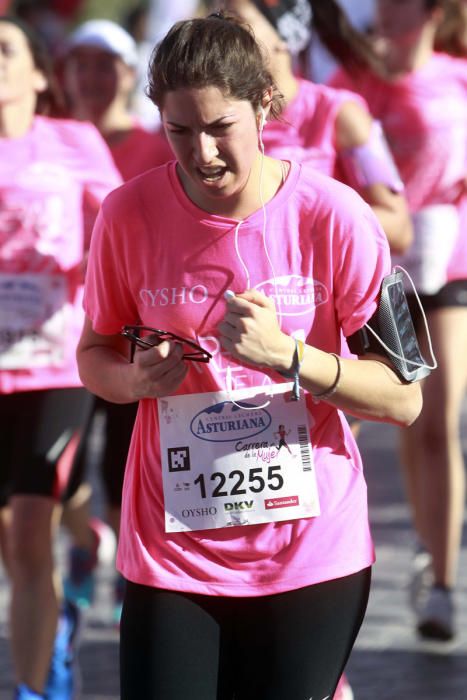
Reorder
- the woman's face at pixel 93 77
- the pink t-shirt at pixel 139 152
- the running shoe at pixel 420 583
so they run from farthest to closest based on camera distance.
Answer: the woman's face at pixel 93 77
the pink t-shirt at pixel 139 152
the running shoe at pixel 420 583

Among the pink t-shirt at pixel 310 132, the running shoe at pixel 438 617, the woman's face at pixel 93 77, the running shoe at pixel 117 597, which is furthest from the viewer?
the woman's face at pixel 93 77

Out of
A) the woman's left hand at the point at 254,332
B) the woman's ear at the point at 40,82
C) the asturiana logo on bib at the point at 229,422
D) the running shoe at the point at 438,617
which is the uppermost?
the woman's left hand at the point at 254,332

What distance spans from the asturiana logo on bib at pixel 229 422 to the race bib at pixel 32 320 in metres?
1.70

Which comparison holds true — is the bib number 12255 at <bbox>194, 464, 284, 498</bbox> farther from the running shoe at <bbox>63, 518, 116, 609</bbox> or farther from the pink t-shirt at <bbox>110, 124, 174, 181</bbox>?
the running shoe at <bbox>63, 518, 116, 609</bbox>

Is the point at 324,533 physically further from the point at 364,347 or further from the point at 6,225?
the point at 6,225

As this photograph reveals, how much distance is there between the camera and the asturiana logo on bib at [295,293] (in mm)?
2857

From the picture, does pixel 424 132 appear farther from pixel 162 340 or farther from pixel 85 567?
pixel 162 340

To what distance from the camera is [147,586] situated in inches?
114

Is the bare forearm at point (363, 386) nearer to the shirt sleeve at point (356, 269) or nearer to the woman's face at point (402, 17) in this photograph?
the shirt sleeve at point (356, 269)

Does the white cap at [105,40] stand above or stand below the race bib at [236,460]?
below

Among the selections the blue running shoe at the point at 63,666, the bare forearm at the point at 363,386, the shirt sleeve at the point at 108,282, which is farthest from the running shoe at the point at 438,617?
the shirt sleeve at the point at 108,282

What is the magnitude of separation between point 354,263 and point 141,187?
1.43 ft

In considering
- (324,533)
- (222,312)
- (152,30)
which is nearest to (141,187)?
(222,312)

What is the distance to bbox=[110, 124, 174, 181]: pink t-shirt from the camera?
536 centimetres
